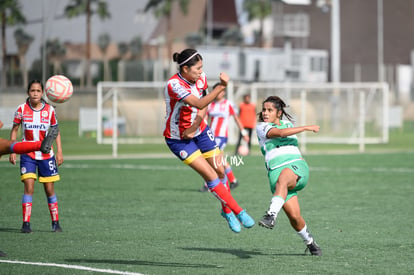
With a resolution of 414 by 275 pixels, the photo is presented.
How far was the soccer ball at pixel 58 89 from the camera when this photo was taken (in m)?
10.8

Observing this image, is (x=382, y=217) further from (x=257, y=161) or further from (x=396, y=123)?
(x=396, y=123)

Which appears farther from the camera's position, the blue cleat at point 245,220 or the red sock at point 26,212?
the red sock at point 26,212

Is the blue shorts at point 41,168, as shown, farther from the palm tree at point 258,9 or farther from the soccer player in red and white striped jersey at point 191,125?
the palm tree at point 258,9

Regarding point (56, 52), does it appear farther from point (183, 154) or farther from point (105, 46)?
point (183, 154)

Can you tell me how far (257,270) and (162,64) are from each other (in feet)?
144

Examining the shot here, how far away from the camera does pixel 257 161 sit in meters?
27.0

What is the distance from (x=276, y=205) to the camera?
28.4 ft

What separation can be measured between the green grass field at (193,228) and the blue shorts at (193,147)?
1.18m

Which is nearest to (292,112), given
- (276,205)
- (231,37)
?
(276,205)

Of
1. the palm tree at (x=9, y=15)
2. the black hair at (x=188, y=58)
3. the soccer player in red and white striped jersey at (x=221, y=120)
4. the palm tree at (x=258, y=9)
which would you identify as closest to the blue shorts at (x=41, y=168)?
the black hair at (x=188, y=58)

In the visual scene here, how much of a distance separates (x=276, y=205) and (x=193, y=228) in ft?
11.2

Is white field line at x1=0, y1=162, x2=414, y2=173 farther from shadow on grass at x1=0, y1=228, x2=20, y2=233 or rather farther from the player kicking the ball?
the player kicking the ball

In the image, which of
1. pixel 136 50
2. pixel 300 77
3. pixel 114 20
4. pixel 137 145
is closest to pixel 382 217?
pixel 137 145

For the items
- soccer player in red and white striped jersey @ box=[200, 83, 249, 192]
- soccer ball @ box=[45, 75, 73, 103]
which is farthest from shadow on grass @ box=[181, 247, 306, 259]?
soccer player in red and white striped jersey @ box=[200, 83, 249, 192]
